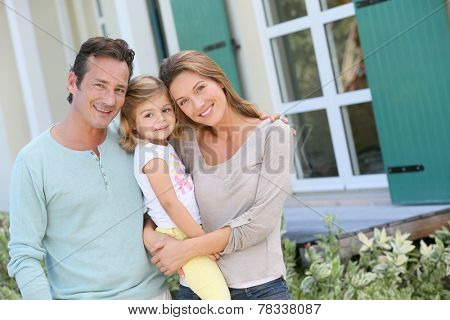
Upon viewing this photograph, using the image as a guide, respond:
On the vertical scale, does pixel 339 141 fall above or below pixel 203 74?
below

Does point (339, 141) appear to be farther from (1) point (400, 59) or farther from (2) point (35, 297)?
(2) point (35, 297)

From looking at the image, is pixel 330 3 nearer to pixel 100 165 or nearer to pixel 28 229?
pixel 100 165

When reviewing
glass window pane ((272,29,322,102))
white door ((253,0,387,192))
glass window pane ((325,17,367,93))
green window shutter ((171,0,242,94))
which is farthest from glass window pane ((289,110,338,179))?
green window shutter ((171,0,242,94))

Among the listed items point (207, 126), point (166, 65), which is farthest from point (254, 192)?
point (166, 65)

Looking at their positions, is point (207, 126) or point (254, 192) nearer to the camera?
point (254, 192)

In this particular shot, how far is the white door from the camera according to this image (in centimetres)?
371

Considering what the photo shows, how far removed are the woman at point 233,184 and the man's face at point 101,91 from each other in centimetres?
12

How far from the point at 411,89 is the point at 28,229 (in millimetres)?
2231

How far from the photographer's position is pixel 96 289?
1511 millimetres

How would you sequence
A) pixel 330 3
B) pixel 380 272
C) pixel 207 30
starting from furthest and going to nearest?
pixel 207 30
pixel 330 3
pixel 380 272

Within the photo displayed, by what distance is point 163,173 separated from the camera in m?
1.53

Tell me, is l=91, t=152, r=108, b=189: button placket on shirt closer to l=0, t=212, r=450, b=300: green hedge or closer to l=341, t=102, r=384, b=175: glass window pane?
l=0, t=212, r=450, b=300: green hedge

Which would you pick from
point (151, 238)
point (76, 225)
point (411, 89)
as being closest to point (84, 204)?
point (76, 225)

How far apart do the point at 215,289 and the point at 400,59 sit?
203 centimetres
